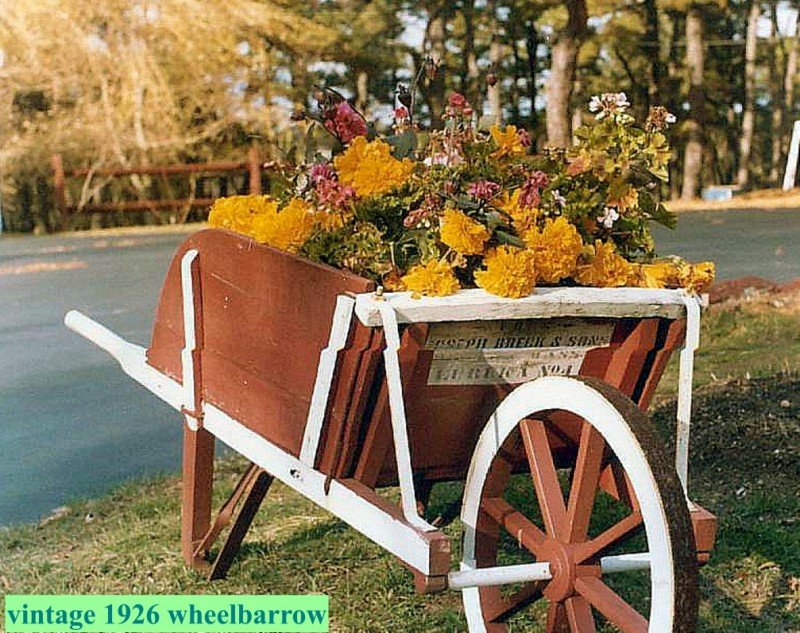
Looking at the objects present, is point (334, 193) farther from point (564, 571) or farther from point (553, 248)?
point (564, 571)

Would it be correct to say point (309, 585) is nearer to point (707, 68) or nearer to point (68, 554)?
point (68, 554)

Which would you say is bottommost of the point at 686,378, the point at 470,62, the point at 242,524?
the point at 242,524

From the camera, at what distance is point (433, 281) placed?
2.09m

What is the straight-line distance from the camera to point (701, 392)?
4.64 metres

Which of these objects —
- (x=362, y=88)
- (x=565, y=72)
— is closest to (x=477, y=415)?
(x=362, y=88)

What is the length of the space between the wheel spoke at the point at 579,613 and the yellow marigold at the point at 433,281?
57cm

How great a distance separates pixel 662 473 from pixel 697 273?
55cm

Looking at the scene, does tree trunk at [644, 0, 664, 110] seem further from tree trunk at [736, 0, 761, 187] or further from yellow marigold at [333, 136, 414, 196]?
yellow marigold at [333, 136, 414, 196]

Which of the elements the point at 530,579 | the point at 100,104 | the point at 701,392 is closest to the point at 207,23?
the point at 100,104

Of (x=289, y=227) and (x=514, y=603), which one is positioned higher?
(x=289, y=227)

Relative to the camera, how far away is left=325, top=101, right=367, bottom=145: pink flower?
247 cm

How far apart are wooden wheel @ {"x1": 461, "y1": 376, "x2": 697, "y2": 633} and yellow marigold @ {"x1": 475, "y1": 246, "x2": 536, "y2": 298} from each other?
0.16 m

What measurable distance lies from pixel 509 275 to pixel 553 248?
15 centimetres

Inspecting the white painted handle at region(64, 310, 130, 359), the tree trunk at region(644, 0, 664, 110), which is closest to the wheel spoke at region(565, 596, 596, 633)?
the white painted handle at region(64, 310, 130, 359)
